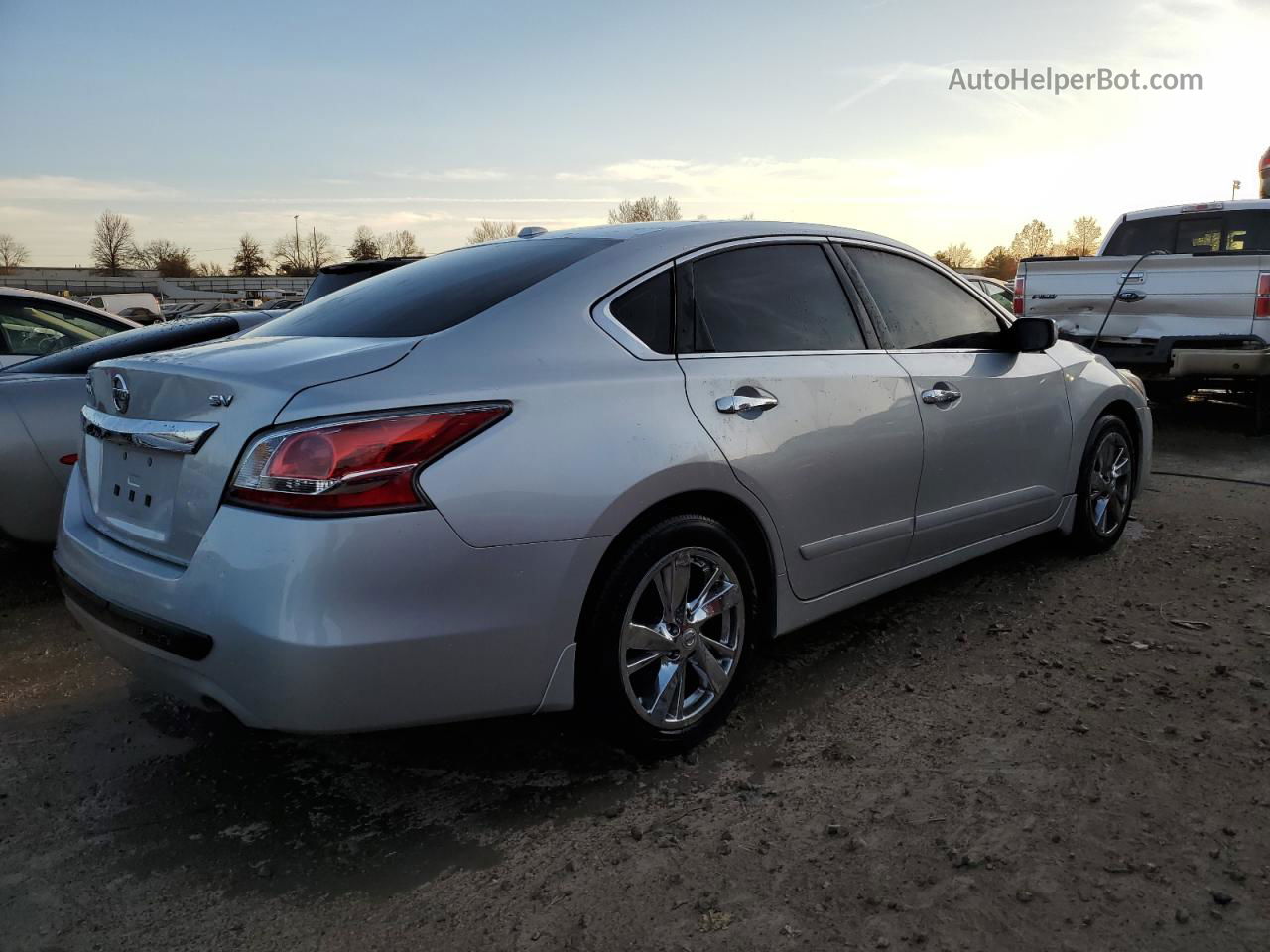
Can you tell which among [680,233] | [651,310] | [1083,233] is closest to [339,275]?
[680,233]

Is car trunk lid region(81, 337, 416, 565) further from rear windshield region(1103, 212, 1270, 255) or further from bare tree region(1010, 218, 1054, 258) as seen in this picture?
bare tree region(1010, 218, 1054, 258)

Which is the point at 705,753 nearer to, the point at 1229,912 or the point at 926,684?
Answer: the point at 926,684

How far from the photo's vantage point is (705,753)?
10.0 ft

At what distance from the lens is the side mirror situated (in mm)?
4148

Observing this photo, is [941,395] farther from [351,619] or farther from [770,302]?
[351,619]

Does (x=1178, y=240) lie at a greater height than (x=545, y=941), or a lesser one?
greater

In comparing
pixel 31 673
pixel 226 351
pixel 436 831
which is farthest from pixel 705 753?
pixel 31 673

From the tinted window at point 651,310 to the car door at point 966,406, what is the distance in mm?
1004

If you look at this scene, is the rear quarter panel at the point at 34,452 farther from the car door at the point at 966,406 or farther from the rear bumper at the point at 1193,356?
the rear bumper at the point at 1193,356

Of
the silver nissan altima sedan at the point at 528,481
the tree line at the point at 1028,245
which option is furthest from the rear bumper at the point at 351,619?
the tree line at the point at 1028,245

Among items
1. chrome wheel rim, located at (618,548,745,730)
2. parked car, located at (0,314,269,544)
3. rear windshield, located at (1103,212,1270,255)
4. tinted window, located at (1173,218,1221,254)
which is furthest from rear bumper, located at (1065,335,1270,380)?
parked car, located at (0,314,269,544)

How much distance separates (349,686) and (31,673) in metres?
2.22

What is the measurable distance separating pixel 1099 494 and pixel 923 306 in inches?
66.0

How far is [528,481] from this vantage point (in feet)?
8.14
